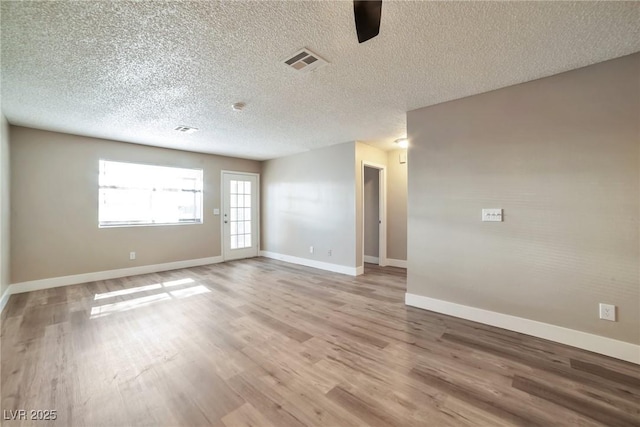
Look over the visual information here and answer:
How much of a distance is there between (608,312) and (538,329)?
1.76 feet

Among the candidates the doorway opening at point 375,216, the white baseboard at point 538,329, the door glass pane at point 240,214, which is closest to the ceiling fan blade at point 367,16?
the white baseboard at point 538,329

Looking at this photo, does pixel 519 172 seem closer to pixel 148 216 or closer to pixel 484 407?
pixel 484 407

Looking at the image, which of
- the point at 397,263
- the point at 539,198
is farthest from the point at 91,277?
the point at 539,198

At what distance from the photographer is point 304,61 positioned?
215 cm

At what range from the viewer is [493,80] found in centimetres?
249

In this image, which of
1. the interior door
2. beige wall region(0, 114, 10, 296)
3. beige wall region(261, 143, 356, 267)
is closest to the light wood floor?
beige wall region(0, 114, 10, 296)

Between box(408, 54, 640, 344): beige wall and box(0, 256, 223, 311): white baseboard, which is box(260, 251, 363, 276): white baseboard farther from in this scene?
box(408, 54, 640, 344): beige wall

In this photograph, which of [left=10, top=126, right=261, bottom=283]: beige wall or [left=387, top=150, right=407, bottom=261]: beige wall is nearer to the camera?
[left=10, top=126, right=261, bottom=283]: beige wall

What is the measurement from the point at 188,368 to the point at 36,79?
120 inches

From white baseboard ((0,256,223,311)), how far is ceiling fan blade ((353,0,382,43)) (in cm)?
500

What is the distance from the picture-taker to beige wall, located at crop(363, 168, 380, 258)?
594 cm

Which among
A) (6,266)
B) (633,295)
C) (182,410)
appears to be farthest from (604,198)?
(6,266)

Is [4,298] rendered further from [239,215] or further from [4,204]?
[239,215]

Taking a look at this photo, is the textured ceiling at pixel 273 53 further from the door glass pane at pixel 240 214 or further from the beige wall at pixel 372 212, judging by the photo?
the door glass pane at pixel 240 214
